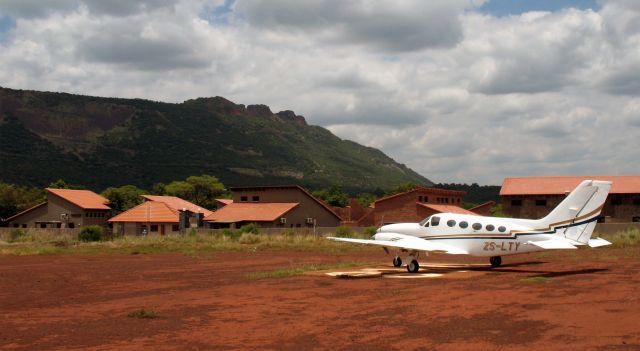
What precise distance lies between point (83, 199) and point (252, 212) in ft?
76.6

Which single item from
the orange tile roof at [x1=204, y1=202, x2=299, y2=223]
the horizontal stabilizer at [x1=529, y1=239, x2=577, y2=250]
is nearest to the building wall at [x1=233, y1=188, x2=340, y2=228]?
the orange tile roof at [x1=204, y1=202, x2=299, y2=223]

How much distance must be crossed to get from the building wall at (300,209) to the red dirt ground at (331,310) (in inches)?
1606

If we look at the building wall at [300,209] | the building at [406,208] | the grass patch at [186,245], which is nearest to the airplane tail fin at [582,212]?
the grass patch at [186,245]

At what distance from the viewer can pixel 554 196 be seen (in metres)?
62.0

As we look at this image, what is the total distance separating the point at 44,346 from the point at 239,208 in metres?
58.4

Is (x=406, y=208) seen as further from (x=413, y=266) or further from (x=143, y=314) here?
(x=143, y=314)

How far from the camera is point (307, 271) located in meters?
24.2

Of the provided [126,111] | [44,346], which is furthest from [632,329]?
[126,111]

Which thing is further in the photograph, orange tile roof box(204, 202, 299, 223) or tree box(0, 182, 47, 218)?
tree box(0, 182, 47, 218)

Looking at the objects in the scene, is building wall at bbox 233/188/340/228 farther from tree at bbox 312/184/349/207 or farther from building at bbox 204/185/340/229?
tree at bbox 312/184/349/207

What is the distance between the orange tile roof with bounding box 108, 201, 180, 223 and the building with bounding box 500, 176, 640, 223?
34.2 m

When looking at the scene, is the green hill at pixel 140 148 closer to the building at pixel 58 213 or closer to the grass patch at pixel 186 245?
the building at pixel 58 213

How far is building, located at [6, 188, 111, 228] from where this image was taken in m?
73.4

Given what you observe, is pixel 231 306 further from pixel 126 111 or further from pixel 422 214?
pixel 126 111
